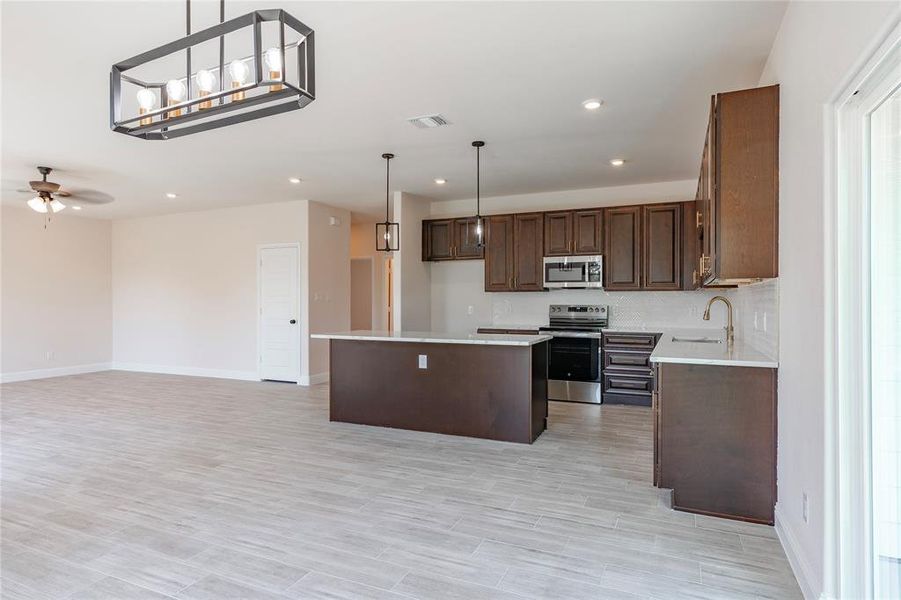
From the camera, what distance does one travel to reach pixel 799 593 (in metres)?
2.06

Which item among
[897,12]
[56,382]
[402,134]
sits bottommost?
[56,382]

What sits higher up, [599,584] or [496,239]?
[496,239]

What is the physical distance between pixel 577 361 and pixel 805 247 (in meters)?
3.96

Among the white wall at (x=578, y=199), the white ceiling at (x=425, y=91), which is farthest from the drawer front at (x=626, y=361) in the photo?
the white ceiling at (x=425, y=91)

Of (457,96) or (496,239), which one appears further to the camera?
(496,239)

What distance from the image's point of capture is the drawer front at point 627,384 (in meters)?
5.64

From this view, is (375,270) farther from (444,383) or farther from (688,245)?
(688,245)

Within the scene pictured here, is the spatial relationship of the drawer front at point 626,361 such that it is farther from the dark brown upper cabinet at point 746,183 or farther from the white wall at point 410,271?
the dark brown upper cabinet at point 746,183

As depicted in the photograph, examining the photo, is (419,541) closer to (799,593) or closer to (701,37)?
(799,593)

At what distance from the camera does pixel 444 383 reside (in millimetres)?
4516

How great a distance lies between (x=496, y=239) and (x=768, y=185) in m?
4.06

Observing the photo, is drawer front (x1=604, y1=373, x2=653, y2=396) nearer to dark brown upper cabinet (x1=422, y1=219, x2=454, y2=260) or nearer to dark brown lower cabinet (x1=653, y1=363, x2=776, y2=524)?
dark brown upper cabinet (x1=422, y1=219, x2=454, y2=260)

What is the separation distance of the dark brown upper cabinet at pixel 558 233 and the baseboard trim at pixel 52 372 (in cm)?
801

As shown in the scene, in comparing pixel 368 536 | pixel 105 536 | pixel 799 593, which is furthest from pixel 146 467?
pixel 799 593
